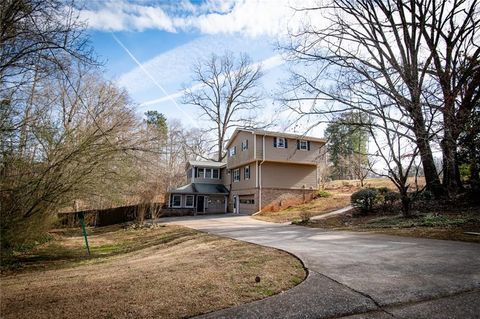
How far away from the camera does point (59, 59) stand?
A: 210 inches

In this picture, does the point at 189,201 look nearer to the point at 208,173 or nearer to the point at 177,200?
the point at 177,200

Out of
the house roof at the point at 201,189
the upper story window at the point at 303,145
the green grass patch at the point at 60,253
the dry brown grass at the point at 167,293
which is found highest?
the upper story window at the point at 303,145

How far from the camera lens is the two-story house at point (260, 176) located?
24891mm

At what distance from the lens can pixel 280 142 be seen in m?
26.0

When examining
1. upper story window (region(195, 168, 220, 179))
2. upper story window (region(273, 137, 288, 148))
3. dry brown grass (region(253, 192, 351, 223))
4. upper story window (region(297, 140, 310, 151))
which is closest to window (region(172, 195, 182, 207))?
upper story window (region(195, 168, 220, 179))

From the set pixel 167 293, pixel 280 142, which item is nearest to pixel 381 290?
pixel 167 293

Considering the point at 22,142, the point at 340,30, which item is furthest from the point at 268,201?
the point at 22,142

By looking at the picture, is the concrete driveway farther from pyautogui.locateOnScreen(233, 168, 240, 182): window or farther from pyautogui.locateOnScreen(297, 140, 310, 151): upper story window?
pyautogui.locateOnScreen(233, 168, 240, 182): window

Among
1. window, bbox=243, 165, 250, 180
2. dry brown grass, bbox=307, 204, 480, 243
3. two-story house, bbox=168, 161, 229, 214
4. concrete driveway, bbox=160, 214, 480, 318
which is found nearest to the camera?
concrete driveway, bbox=160, 214, 480, 318

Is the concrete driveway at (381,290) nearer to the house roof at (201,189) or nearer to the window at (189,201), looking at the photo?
the house roof at (201,189)

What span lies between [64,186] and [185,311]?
6.76m

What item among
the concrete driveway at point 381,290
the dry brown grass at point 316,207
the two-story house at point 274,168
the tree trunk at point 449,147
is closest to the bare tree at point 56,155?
the concrete driveway at point 381,290

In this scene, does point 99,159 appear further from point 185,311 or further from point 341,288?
point 341,288

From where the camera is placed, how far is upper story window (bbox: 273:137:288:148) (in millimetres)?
25656
